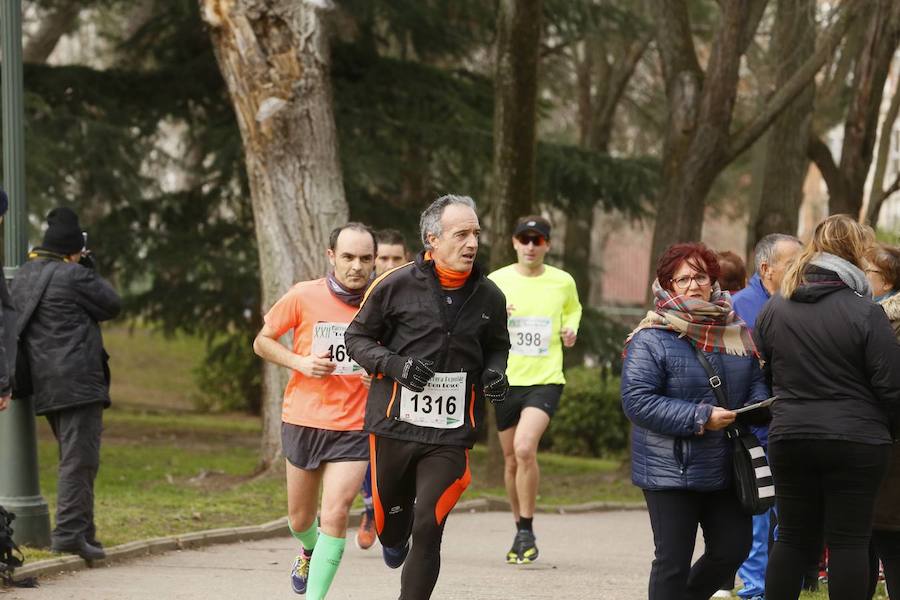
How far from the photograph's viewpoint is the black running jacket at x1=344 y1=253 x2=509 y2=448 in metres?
6.44

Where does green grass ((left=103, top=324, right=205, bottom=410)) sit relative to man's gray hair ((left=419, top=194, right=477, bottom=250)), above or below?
below

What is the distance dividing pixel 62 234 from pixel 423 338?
346 cm

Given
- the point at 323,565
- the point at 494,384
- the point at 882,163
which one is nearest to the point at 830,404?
the point at 494,384

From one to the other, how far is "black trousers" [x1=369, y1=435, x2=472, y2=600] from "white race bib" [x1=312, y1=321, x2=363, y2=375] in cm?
96

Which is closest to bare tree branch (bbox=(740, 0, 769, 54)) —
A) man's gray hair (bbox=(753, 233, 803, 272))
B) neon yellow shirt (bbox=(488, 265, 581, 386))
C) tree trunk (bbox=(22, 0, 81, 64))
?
neon yellow shirt (bbox=(488, 265, 581, 386))

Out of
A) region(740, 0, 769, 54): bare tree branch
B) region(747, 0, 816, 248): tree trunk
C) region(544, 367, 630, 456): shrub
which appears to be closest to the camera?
region(740, 0, 769, 54): bare tree branch

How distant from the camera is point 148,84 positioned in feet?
62.4

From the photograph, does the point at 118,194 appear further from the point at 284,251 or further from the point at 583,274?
the point at 583,274

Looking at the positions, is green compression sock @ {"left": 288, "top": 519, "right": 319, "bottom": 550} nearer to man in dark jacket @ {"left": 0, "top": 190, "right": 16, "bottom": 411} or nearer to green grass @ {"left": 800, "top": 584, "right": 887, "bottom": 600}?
man in dark jacket @ {"left": 0, "top": 190, "right": 16, "bottom": 411}

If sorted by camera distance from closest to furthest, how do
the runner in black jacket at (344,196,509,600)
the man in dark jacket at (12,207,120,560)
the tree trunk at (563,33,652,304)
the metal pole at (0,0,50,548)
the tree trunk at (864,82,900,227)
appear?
the runner in black jacket at (344,196,509,600)
the man in dark jacket at (12,207,120,560)
the metal pole at (0,0,50,548)
the tree trunk at (864,82,900,227)
the tree trunk at (563,33,652,304)

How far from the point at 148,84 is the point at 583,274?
6790 mm

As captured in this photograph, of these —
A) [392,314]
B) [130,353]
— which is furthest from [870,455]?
[130,353]

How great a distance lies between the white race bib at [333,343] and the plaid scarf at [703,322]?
6.03 ft

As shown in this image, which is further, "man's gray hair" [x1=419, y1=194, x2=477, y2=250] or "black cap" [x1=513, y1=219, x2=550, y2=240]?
"black cap" [x1=513, y1=219, x2=550, y2=240]
